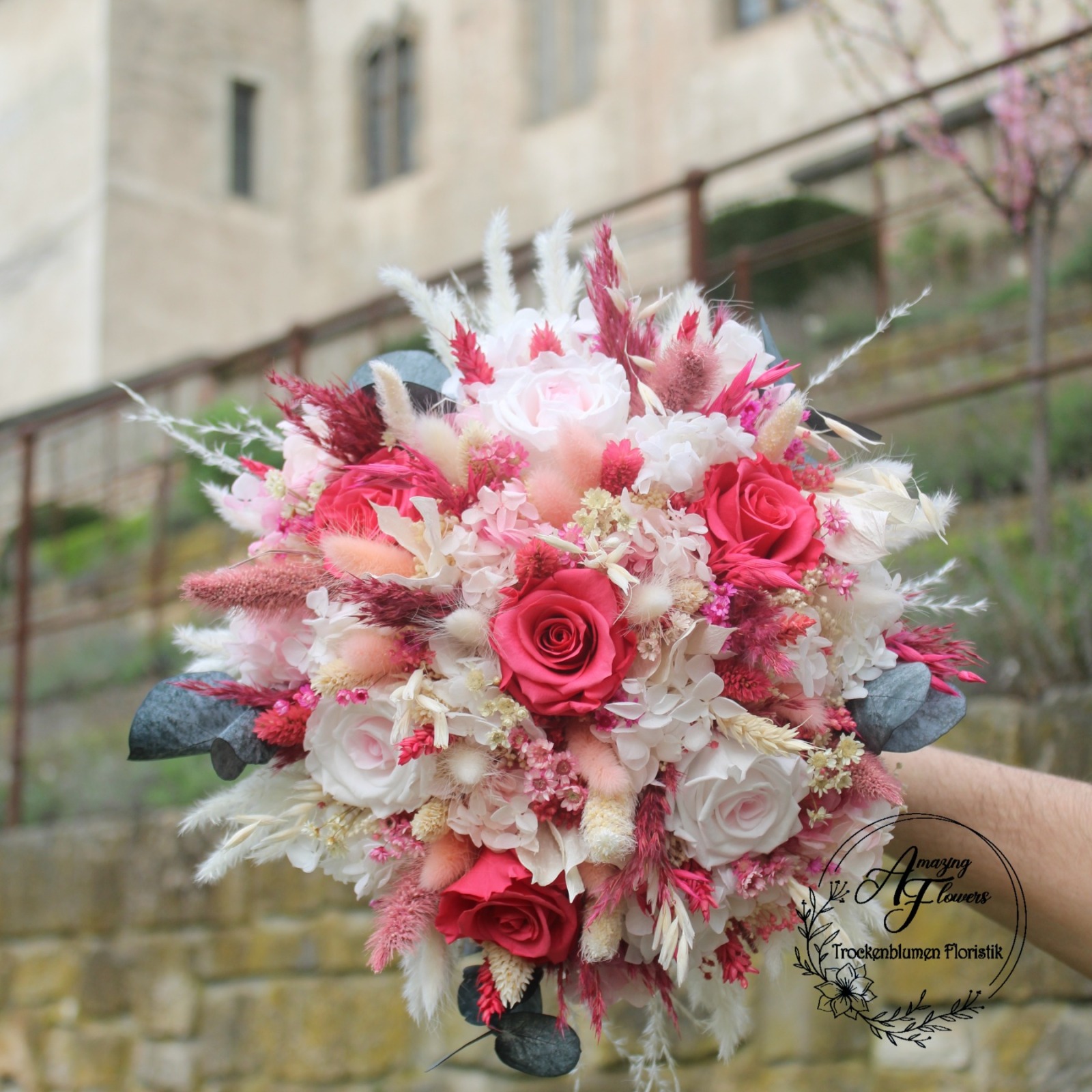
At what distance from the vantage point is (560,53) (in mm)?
16266

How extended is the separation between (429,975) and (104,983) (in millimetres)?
3694

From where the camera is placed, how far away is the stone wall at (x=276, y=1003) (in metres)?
2.84

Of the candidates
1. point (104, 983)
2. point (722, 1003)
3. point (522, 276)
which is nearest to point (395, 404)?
point (722, 1003)

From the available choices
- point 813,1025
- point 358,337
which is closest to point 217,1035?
point 813,1025

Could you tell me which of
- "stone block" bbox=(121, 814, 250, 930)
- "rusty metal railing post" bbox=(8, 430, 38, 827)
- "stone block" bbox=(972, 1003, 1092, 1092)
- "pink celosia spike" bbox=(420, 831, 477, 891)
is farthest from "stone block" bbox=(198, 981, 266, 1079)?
"pink celosia spike" bbox=(420, 831, 477, 891)

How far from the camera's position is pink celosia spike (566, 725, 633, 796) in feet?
4.36

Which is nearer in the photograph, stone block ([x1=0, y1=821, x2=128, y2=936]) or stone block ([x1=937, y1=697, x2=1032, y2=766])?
stone block ([x1=937, y1=697, x2=1032, y2=766])

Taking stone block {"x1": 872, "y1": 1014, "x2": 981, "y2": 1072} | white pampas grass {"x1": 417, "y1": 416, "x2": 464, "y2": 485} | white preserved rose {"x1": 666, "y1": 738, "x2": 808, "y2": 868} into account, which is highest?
white pampas grass {"x1": 417, "y1": 416, "x2": 464, "y2": 485}

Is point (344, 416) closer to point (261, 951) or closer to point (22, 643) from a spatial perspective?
point (261, 951)

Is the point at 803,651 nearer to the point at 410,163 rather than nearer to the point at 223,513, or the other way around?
the point at 223,513

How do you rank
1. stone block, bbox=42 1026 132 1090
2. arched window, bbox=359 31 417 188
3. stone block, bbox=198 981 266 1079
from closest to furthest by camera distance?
stone block, bbox=198 981 266 1079
stone block, bbox=42 1026 132 1090
arched window, bbox=359 31 417 188

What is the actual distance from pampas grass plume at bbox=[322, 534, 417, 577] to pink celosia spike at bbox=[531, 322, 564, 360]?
0.31m

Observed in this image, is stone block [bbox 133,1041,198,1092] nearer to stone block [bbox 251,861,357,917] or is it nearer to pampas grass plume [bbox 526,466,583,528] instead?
stone block [bbox 251,861,357,917]

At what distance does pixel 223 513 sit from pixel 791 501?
73cm
